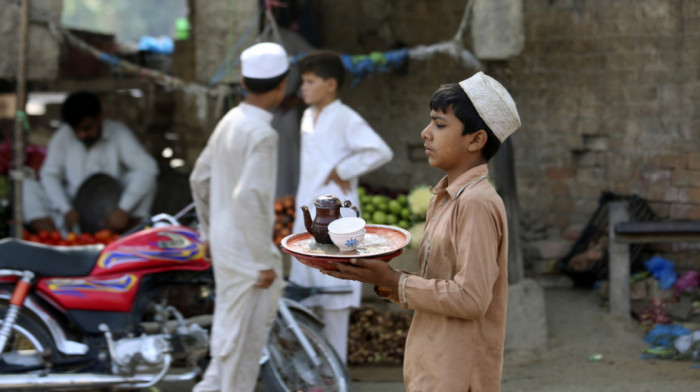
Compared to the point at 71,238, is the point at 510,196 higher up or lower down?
higher up

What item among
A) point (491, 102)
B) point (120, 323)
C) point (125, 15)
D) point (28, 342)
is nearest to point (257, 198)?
point (120, 323)

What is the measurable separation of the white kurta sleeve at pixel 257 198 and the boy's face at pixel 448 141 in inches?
67.1

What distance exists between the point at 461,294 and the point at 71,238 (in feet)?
13.2

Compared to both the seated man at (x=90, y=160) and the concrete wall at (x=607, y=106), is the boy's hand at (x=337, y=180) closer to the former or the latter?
the seated man at (x=90, y=160)

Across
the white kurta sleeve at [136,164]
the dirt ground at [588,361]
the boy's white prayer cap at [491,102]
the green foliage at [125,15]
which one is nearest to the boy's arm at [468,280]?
the boy's white prayer cap at [491,102]

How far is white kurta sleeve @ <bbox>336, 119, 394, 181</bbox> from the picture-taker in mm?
5016

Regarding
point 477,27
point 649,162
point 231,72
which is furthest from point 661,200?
point 231,72

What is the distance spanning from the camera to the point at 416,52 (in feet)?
19.9

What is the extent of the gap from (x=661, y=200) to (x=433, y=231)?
4677mm

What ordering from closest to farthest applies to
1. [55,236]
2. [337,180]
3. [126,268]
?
[126,268] < [337,180] < [55,236]

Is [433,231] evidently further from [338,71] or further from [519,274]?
[519,274]

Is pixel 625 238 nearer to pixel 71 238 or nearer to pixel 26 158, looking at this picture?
pixel 71 238

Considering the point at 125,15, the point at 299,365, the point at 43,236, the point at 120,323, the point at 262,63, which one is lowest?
the point at 299,365

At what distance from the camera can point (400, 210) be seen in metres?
6.25
